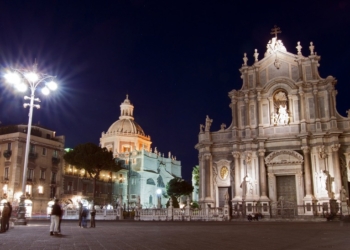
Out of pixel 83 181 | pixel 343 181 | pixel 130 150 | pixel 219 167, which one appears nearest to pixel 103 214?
pixel 219 167

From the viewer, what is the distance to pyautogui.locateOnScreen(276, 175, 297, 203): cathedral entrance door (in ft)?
124

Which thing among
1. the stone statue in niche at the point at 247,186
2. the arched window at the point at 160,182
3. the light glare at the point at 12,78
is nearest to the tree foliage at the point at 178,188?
the arched window at the point at 160,182

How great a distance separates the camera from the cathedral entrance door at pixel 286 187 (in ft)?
124

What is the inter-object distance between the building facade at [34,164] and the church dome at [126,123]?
3654 centimetres

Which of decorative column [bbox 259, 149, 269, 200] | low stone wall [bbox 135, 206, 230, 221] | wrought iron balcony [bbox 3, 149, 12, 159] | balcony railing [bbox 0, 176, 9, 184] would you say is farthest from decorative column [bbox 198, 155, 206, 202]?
wrought iron balcony [bbox 3, 149, 12, 159]

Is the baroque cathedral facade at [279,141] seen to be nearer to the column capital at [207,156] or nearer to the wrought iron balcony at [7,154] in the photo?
the column capital at [207,156]

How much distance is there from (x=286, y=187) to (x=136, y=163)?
50.6 metres

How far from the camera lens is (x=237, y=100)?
138 feet

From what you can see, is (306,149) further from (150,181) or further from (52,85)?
(150,181)

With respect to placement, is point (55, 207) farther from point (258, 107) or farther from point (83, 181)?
point (83, 181)

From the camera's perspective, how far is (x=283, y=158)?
38.3 metres

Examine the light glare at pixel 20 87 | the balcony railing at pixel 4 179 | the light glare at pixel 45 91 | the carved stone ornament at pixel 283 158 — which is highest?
the light glare at pixel 45 91

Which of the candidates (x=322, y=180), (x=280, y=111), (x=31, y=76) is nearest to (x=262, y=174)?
(x=322, y=180)

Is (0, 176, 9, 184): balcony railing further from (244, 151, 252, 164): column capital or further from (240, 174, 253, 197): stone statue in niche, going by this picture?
(244, 151, 252, 164): column capital
